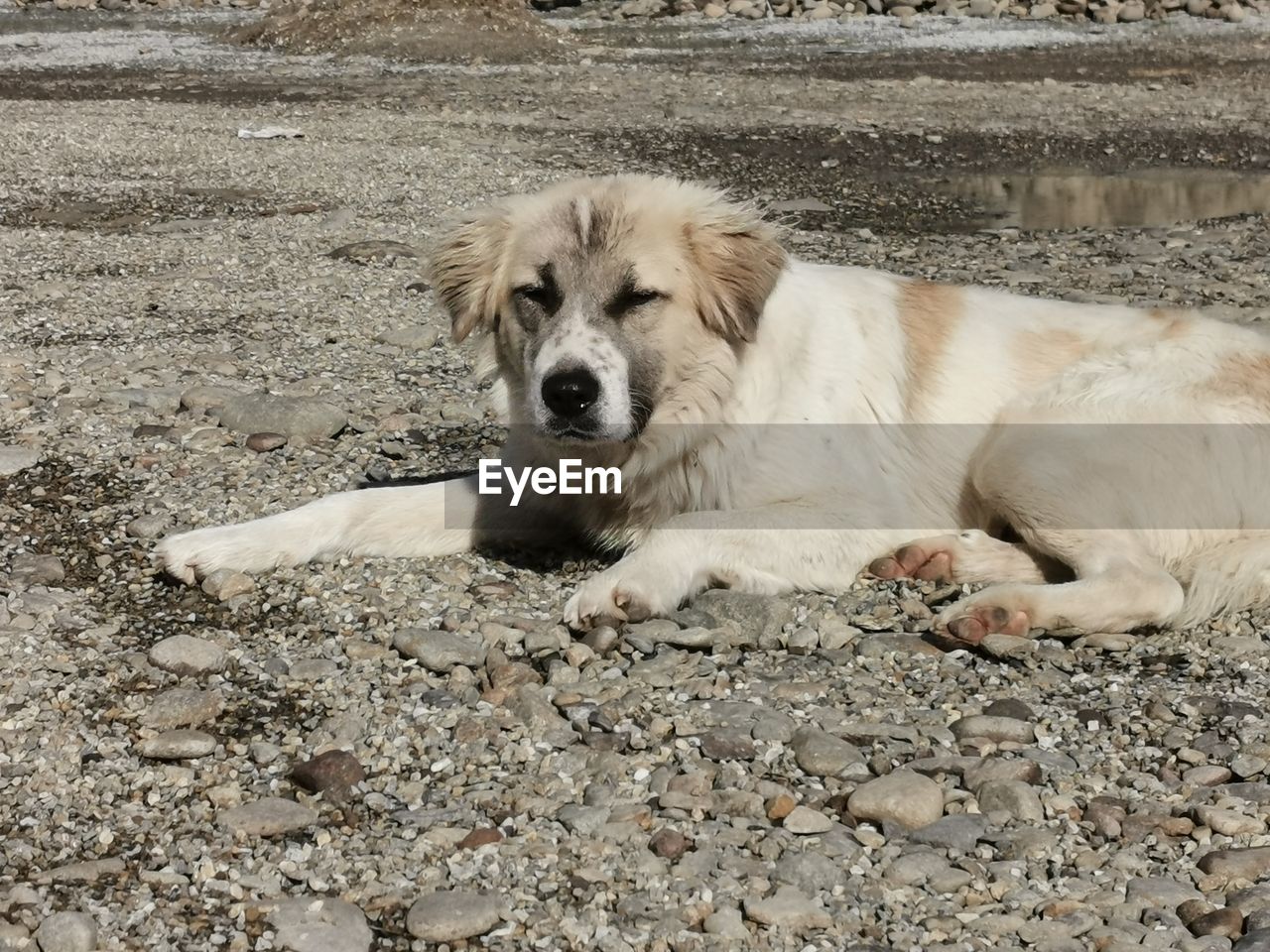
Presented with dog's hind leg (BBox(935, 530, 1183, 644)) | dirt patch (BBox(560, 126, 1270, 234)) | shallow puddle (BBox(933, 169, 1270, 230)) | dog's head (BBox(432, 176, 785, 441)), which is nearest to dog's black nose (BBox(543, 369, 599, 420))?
dog's head (BBox(432, 176, 785, 441))

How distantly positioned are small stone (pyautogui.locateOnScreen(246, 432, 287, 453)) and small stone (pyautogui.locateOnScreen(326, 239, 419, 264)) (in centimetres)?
322

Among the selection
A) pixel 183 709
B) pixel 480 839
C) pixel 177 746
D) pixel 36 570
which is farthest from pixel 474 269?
pixel 480 839

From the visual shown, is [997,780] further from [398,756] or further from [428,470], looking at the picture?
[428,470]

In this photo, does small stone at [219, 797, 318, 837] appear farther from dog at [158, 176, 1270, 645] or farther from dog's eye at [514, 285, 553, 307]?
dog's eye at [514, 285, 553, 307]

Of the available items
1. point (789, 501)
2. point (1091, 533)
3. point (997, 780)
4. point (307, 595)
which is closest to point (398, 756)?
point (307, 595)

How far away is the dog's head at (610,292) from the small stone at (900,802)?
1408 mm

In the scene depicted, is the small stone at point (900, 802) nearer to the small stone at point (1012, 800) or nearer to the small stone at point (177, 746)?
the small stone at point (1012, 800)

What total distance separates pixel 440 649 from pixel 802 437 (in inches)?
53.0

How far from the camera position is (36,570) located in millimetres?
4238

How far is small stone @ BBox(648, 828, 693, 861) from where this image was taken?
2.87 meters

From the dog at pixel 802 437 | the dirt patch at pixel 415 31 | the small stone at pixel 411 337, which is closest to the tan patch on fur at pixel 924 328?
the dog at pixel 802 437

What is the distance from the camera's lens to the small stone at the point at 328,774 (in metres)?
3.11

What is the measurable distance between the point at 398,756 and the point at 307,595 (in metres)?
1.04

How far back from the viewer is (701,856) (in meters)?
2.85
